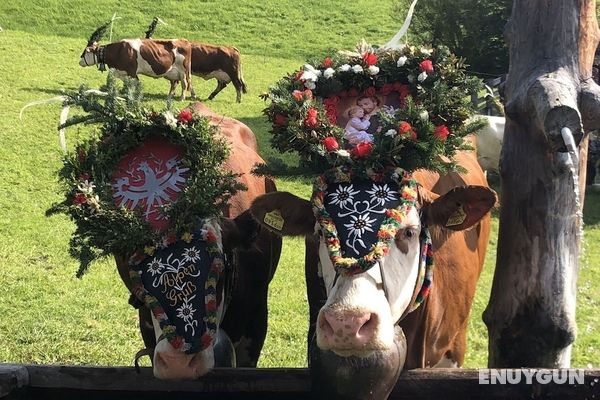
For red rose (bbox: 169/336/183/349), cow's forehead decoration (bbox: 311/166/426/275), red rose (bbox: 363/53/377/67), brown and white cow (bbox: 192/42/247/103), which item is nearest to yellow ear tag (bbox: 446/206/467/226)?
cow's forehead decoration (bbox: 311/166/426/275)

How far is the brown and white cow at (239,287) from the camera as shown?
119 inches

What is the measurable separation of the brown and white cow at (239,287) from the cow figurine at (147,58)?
36.2ft

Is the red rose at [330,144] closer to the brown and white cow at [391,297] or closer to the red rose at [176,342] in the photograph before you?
the brown and white cow at [391,297]

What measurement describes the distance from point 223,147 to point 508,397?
5.20 feet

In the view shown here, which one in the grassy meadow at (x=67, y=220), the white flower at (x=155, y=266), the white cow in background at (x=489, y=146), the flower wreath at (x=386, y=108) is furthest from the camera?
the white cow in background at (x=489, y=146)

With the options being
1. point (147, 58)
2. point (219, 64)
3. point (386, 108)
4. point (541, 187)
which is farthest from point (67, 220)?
point (219, 64)

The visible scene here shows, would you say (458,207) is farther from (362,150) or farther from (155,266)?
(155,266)

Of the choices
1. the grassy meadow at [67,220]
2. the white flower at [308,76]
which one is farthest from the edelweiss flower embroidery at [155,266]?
the white flower at [308,76]

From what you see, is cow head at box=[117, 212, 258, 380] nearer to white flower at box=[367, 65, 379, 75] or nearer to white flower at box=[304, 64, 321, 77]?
white flower at box=[304, 64, 321, 77]

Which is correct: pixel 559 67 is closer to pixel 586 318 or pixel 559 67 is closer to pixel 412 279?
pixel 412 279

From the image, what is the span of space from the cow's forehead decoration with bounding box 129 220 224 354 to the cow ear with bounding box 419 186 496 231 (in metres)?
0.91

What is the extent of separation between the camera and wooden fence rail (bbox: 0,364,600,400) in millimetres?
2969

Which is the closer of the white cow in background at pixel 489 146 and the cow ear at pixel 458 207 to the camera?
the cow ear at pixel 458 207

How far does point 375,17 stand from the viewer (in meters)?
27.7
